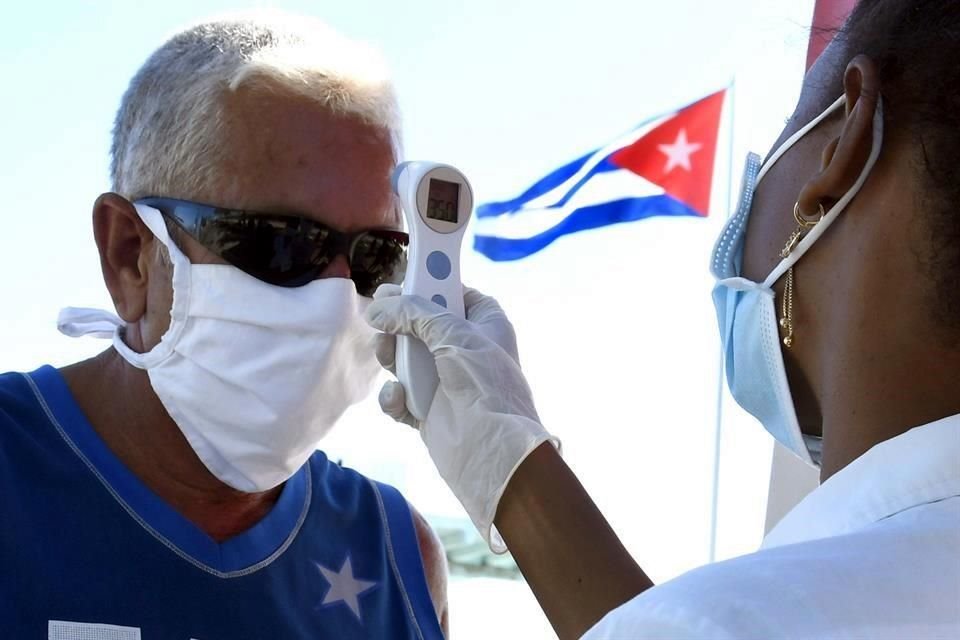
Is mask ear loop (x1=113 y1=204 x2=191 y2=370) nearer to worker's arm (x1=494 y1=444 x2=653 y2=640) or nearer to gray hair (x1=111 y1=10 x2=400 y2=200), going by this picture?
gray hair (x1=111 y1=10 x2=400 y2=200)

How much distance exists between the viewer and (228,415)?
173 cm

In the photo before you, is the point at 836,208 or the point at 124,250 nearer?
the point at 836,208

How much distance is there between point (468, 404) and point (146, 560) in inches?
23.1

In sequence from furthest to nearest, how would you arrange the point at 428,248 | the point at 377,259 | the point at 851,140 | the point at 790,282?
1. the point at 377,259
2. the point at 428,248
3. the point at 790,282
4. the point at 851,140

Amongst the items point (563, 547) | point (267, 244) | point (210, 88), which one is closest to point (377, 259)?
point (267, 244)

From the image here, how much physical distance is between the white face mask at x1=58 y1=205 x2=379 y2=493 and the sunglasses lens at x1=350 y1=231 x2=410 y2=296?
0.05 metres

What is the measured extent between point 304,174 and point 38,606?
0.81 meters

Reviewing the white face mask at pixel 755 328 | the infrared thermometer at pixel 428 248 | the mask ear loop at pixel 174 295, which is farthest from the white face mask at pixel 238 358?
the white face mask at pixel 755 328

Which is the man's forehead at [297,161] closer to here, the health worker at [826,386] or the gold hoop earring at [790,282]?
the health worker at [826,386]

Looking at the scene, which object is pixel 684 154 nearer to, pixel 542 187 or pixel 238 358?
pixel 542 187

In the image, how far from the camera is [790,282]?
1249mm

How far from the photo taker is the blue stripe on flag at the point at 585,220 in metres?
5.52

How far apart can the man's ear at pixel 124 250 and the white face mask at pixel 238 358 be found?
0.05 metres

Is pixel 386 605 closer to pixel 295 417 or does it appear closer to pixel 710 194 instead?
pixel 295 417
